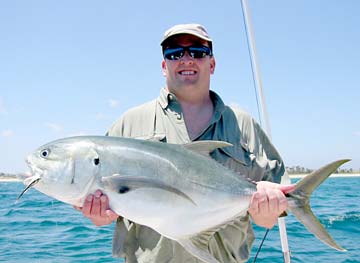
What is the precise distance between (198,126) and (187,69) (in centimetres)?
45

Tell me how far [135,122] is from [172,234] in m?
1.00

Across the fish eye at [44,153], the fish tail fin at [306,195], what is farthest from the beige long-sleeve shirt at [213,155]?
the fish eye at [44,153]

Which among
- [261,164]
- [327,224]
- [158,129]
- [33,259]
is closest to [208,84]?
[158,129]

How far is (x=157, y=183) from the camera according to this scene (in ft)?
8.59

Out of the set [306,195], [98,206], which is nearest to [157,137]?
[98,206]

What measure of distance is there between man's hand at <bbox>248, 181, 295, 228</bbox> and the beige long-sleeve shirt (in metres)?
0.17

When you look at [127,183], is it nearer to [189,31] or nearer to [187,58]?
[187,58]

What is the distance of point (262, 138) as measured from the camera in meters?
3.46

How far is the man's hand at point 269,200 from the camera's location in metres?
2.93

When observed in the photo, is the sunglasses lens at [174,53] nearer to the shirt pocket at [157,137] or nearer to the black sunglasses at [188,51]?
the black sunglasses at [188,51]

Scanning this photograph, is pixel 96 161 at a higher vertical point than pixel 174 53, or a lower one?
lower

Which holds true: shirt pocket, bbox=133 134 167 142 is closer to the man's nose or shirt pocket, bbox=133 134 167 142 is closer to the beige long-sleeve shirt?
the beige long-sleeve shirt

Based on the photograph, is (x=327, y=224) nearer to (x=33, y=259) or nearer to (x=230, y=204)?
(x=33, y=259)

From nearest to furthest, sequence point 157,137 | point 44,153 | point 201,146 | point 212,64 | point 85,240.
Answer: point 44,153 < point 201,146 < point 157,137 < point 212,64 < point 85,240
